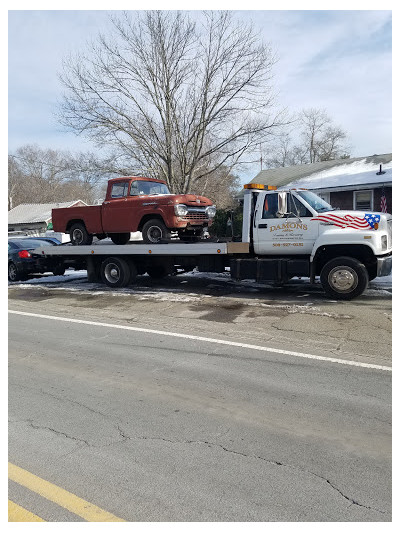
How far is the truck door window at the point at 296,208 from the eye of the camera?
9977mm

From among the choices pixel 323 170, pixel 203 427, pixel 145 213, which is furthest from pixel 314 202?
pixel 323 170

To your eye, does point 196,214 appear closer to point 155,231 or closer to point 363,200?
point 155,231

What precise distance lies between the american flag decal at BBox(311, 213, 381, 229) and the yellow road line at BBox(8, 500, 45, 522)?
319 inches

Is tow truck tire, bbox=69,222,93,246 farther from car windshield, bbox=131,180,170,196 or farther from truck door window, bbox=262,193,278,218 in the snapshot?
truck door window, bbox=262,193,278,218

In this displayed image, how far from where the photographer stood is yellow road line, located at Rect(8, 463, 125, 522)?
2883 mm

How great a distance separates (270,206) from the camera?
10.4m

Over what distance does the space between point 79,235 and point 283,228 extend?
620 cm

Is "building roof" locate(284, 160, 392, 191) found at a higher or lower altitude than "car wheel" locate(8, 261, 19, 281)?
higher

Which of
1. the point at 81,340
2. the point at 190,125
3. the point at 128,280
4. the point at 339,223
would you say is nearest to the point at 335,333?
the point at 339,223

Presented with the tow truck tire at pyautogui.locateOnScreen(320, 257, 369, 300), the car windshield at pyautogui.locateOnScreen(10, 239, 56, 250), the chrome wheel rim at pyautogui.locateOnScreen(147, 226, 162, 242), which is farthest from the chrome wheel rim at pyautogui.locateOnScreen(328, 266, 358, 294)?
the car windshield at pyautogui.locateOnScreen(10, 239, 56, 250)

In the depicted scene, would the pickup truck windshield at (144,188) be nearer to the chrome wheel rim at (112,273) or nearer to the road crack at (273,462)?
the chrome wheel rim at (112,273)

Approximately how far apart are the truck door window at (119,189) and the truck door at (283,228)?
12.3 ft

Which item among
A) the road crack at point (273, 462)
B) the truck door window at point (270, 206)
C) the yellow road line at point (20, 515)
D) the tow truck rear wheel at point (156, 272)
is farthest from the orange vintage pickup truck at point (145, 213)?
the yellow road line at point (20, 515)
